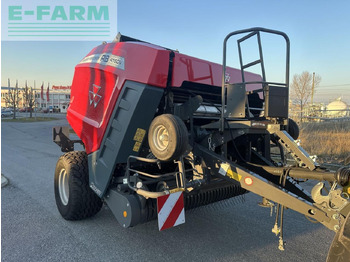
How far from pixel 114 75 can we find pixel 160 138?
1.05 meters

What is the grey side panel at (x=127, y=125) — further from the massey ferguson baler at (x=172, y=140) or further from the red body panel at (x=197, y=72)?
the red body panel at (x=197, y=72)

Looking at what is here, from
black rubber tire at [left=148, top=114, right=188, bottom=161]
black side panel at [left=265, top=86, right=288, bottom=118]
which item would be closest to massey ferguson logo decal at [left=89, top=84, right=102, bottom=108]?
black rubber tire at [left=148, top=114, right=188, bottom=161]

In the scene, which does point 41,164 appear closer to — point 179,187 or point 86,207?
point 86,207

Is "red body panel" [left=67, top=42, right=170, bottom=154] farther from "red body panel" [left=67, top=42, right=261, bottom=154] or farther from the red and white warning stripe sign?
the red and white warning stripe sign

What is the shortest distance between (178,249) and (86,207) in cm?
152

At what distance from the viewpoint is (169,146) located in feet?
9.11

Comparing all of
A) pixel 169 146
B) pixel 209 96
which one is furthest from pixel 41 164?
pixel 169 146

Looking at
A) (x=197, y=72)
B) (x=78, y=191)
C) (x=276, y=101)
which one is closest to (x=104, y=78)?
(x=197, y=72)

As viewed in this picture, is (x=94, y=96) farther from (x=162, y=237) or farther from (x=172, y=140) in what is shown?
(x=162, y=237)

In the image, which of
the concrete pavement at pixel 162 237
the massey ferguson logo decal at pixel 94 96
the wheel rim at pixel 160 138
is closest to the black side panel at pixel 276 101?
the wheel rim at pixel 160 138

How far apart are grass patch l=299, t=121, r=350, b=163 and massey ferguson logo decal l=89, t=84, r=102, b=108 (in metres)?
6.64

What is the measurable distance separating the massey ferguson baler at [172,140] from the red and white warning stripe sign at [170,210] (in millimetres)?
11

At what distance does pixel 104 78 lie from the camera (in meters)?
3.62

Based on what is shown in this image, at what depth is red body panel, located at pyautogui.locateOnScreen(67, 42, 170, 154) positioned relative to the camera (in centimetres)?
321
